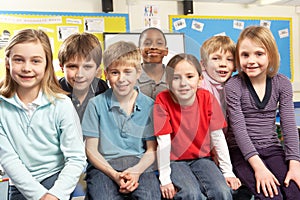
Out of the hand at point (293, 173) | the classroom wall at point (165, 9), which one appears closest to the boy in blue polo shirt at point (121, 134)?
the hand at point (293, 173)

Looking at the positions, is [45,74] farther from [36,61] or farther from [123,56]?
[123,56]

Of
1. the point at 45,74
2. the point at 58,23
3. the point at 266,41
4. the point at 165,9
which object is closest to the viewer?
the point at 45,74

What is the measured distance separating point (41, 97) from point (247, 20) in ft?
11.7

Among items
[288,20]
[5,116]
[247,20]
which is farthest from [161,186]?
[288,20]

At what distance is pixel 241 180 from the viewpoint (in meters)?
1.17

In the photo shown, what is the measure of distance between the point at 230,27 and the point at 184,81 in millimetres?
3234

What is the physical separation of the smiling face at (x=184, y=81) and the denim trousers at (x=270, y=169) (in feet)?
1.09

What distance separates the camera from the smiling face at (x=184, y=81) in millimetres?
1058

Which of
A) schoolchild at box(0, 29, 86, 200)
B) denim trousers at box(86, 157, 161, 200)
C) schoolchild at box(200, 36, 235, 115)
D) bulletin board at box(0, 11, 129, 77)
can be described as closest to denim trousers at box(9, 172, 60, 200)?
schoolchild at box(0, 29, 86, 200)

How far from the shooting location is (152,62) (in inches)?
40.8

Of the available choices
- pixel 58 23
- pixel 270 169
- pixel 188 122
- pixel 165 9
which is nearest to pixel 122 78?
pixel 188 122

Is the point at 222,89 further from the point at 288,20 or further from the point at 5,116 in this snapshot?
the point at 288,20

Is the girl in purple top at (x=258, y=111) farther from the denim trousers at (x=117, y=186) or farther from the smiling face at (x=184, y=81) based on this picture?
the denim trousers at (x=117, y=186)

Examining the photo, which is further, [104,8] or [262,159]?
[104,8]
